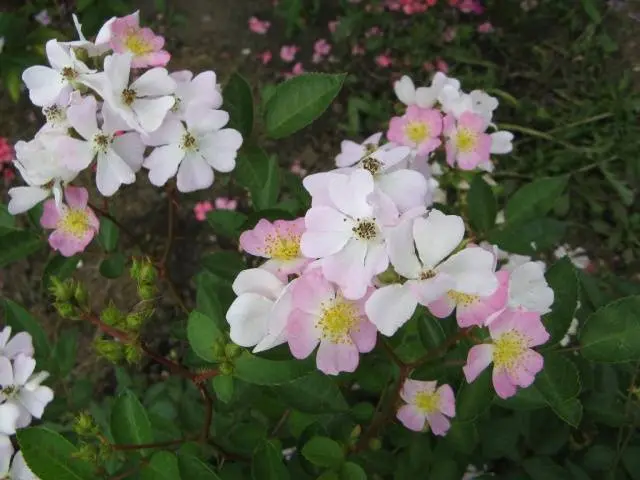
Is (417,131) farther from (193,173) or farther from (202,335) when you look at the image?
(202,335)

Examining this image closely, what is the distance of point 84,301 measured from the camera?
2.95 ft

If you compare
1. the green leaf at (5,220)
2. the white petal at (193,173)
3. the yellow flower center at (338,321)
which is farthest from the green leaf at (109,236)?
the yellow flower center at (338,321)

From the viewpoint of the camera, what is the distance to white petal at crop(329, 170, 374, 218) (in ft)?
2.45

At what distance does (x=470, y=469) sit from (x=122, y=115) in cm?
93

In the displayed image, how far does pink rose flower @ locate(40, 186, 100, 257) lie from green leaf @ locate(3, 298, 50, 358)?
15 cm

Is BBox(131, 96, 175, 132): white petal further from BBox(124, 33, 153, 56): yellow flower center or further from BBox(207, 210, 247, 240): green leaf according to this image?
BBox(207, 210, 247, 240): green leaf

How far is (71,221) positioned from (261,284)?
0.41 metres

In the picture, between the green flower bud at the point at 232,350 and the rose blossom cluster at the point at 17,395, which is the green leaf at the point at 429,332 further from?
the rose blossom cluster at the point at 17,395

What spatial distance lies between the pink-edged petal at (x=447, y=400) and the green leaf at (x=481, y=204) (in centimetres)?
29

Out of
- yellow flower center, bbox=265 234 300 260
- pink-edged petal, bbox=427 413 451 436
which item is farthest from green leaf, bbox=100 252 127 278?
pink-edged petal, bbox=427 413 451 436

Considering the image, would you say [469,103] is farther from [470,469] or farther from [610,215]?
[610,215]

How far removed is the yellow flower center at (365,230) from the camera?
2.44 feet

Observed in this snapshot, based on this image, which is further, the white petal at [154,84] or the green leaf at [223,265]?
the green leaf at [223,265]

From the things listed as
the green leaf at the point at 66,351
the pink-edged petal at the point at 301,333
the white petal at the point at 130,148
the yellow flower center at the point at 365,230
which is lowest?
the green leaf at the point at 66,351
